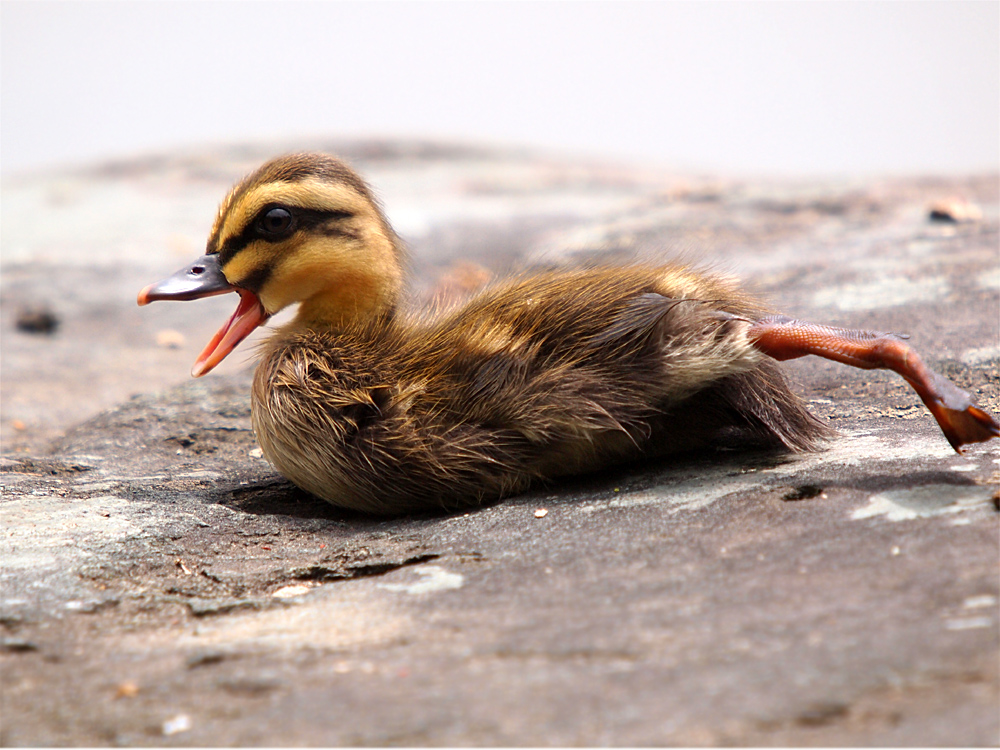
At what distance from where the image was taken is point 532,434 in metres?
2.11

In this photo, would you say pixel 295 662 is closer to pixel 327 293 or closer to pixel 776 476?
pixel 776 476

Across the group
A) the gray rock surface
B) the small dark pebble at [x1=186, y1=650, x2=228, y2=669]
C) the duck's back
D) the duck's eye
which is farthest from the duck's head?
the small dark pebble at [x1=186, y1=650, x2=228, y2=669]

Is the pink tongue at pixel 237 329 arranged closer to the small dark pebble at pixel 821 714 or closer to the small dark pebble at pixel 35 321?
the small dark pebble at pixel 821 714

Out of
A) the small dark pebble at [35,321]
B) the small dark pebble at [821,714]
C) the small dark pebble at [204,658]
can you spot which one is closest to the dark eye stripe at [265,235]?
the small dark pebble at [204,658]

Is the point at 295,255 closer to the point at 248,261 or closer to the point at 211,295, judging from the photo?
the point at 248,261

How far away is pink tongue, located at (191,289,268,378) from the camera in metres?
2.53

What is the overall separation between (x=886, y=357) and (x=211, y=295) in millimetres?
1709

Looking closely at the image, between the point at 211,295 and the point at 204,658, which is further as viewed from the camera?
the point at 211,295

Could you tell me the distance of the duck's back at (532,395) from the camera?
6.77 feet

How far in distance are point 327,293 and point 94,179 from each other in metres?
6.21

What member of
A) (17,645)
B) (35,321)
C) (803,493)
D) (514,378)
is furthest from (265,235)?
(35,321)

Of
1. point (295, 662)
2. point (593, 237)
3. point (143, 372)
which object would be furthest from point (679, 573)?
point (593, 237)

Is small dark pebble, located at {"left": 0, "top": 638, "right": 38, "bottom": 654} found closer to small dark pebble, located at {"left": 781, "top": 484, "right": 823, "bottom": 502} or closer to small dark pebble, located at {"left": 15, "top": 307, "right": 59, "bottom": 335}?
small dark pebble, located at {"left": 781, "top": 484, "right": 823, "bottom": 502}

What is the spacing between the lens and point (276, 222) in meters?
2.45
